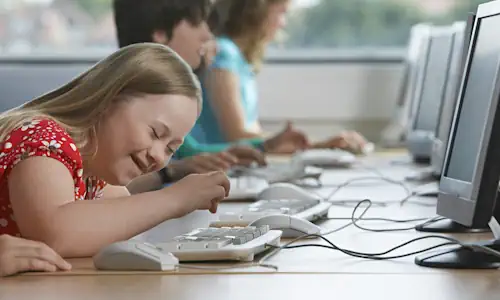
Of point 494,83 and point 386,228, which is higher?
point 494,83

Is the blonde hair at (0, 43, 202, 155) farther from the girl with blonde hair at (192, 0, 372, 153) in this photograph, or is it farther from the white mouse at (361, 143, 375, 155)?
the white mouse at (361, 143, 375, 155)

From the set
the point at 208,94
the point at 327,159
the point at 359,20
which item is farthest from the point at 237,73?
the point at 359,20

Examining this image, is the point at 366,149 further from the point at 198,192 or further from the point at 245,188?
the point at 198,192

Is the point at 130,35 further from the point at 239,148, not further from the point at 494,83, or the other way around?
the point at 494,83

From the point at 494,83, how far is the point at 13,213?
2.35 feet

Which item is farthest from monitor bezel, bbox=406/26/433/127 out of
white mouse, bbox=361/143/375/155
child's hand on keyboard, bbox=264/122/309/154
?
child's hand on keyboard, bbox=264/122/309/154

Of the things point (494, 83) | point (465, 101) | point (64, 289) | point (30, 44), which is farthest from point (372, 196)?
point (30, 44)

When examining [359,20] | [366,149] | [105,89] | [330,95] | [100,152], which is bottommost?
[366,149]

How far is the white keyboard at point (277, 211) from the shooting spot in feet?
5.46

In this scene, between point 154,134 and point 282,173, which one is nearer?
point 154,134

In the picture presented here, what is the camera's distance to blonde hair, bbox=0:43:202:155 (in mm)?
1515

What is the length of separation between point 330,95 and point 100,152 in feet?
9.89

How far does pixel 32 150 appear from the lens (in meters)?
1.36

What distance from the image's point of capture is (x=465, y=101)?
1534 mm
